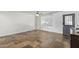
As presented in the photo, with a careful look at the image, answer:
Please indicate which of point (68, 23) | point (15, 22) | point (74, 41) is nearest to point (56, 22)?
point (68, 23)

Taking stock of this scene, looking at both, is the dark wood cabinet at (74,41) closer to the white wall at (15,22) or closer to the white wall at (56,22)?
the white wall at (56,22)

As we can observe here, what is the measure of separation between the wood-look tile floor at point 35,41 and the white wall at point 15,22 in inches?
3.0

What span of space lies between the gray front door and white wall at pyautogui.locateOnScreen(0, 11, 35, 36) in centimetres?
48

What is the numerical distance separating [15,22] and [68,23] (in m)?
0.81

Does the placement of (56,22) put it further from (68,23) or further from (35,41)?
(35,41)

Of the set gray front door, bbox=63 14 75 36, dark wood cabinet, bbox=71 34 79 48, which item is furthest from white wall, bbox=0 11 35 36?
dark wood cabinet, bbox=71 34 79 48

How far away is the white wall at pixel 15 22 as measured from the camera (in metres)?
1.22

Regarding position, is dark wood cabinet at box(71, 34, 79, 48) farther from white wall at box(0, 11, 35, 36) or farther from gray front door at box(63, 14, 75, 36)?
white wall at box(0, 11, 35, 36)

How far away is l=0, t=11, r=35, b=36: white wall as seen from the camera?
4.01ft
